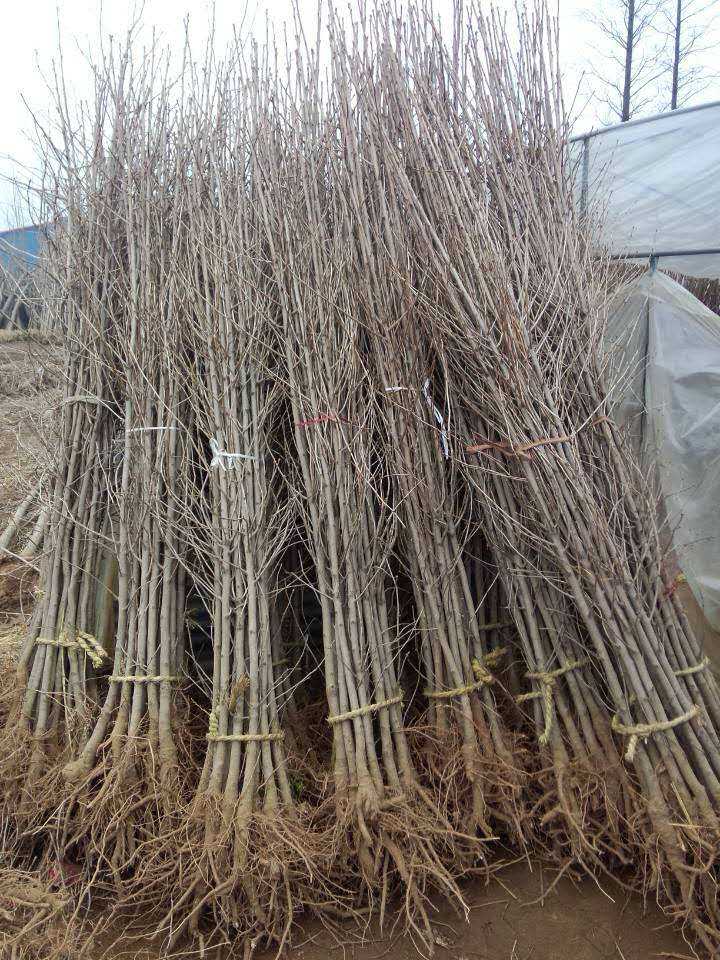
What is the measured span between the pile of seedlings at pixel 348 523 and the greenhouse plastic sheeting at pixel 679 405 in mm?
536

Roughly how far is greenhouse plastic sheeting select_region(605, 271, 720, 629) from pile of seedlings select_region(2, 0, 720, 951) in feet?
1.76

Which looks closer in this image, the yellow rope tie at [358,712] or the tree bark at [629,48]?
→ the yellow rope tie at [358,712]

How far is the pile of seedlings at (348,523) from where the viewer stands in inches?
93.9

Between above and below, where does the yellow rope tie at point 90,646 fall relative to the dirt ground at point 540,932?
above

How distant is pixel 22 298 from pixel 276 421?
4.47 ft

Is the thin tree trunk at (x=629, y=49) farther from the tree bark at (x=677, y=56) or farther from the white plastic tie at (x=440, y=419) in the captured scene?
the white plastic tie at (x=440, y=419)

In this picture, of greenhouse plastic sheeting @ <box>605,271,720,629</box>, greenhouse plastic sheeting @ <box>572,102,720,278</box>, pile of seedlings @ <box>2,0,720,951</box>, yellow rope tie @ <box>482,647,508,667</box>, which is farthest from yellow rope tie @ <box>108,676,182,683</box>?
greenhouse plastic sheeting @ <box>572,102,720,278</box>

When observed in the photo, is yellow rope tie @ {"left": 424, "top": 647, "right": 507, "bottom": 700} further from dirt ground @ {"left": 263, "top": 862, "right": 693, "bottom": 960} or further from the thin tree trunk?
the thin tree trunk

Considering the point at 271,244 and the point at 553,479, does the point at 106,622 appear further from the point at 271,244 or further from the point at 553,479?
the point at 553,479

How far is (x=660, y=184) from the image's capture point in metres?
4.07

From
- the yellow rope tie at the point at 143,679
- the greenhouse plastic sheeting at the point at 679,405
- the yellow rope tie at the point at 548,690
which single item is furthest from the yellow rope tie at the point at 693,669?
the yellow rope tie at the point at 143,679

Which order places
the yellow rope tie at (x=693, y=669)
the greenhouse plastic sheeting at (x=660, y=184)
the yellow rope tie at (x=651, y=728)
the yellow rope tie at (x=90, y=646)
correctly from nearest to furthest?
the yellow rope tie at (x=651, y=728) < the yellow rope tie at (x=693, y=669) < the yellow rope tie at (x=90, y=646) < the greenhouse plastic sheeting at (x=660, y=184)

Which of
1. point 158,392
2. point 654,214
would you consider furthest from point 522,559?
point 654,214

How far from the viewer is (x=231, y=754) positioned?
2486mm
